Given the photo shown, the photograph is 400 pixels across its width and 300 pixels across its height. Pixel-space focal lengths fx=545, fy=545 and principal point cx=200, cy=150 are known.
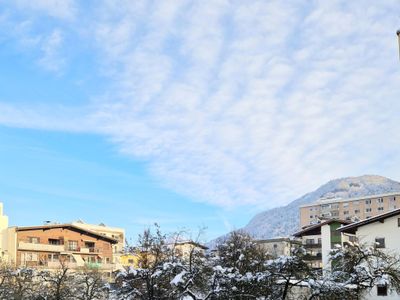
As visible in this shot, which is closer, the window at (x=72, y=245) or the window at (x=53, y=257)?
the window at (x=53, y=257)

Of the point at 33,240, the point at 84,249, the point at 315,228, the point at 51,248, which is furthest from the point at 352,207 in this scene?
the point at 33,240

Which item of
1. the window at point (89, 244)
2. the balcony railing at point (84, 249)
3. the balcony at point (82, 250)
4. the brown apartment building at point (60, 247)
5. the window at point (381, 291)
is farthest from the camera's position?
the window at point (89, 244)

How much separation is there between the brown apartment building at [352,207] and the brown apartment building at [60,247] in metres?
61.4

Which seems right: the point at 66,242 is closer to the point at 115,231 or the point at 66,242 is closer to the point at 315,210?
the point at 115,231

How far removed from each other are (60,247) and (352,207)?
77852 millimetres

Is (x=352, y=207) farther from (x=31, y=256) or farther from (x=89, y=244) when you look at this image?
(x=31, y=256)

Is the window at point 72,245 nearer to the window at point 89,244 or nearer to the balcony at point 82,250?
the balcony at point 82,250

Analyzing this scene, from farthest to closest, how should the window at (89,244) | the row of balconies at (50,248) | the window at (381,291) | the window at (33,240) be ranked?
1. the window at (89,244)
2. the window at (33,240)
3. the row of balconies at (50,248)
4. the window at (381,291)

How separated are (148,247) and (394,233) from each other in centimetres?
2195

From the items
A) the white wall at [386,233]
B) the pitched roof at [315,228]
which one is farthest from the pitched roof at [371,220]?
the pitched roof at [315,228]

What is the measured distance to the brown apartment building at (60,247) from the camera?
58.3 m

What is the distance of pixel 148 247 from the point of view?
921 inches

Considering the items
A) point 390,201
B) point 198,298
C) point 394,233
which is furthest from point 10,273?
point 390,201

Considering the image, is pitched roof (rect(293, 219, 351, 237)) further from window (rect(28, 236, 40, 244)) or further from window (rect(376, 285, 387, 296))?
window (rect(28, 236, 40, 244))
